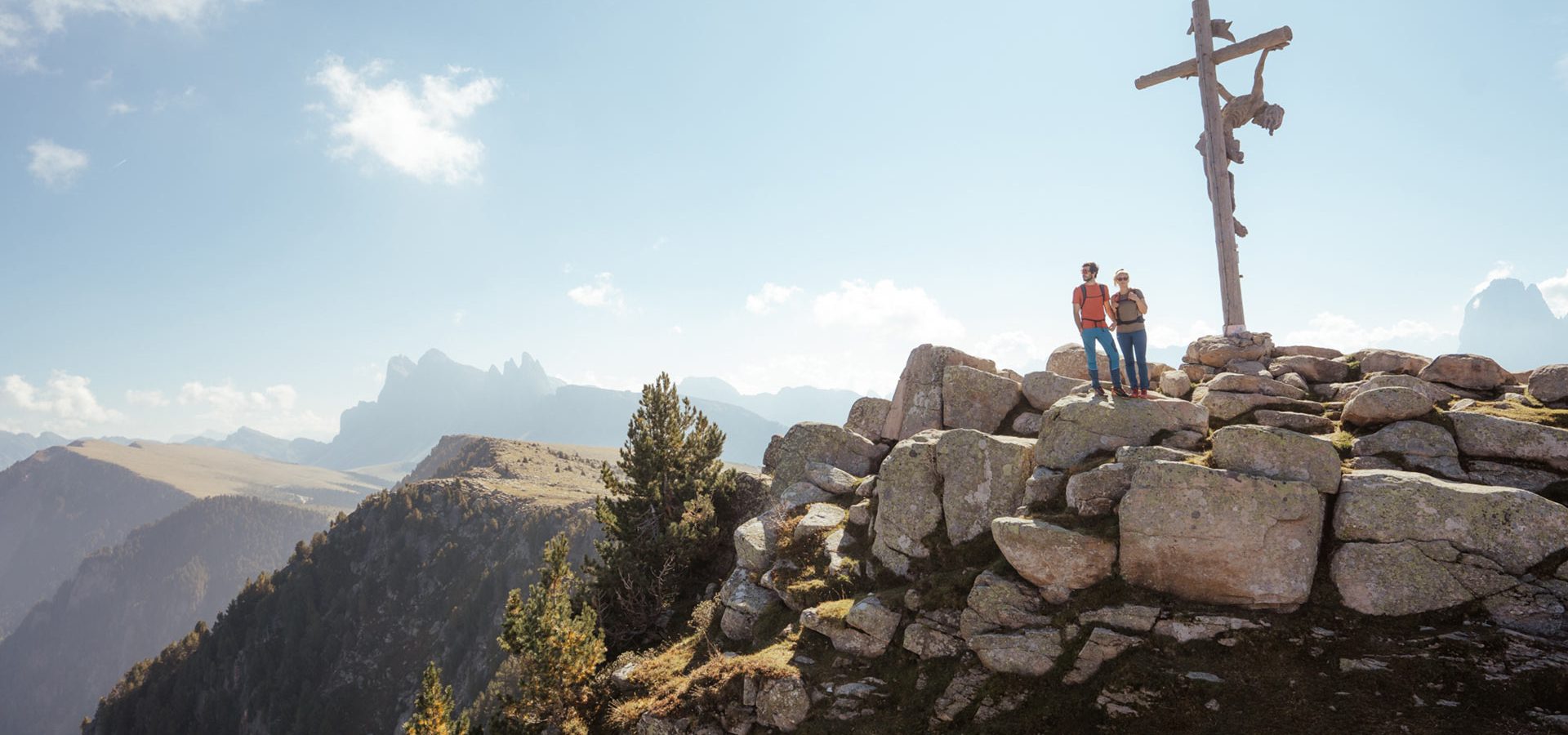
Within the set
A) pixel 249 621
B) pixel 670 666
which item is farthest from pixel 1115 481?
pixel 249 621

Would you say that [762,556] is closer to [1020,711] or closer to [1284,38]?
[1020,711]

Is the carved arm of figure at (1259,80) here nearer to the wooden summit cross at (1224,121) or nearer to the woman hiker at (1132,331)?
the wooden summit cross at (1224,121)

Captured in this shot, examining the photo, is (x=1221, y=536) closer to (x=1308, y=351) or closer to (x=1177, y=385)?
(x=1177, y=385)

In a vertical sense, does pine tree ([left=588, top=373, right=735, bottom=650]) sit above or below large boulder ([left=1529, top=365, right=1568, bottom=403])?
below

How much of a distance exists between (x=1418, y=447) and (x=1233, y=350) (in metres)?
8.38

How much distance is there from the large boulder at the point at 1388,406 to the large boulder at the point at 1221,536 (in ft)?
12.6

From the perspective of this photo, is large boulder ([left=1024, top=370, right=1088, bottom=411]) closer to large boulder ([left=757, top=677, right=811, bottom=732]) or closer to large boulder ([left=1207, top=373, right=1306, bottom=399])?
large boulder ([left=1207, top=373, right=1306, bottom=399])

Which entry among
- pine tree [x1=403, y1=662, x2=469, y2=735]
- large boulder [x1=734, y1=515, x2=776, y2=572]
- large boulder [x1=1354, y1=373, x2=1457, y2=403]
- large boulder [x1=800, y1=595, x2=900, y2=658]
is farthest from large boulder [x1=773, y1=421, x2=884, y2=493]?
large boulder [x1=1354, y1=373, x2=1457, y2=403]

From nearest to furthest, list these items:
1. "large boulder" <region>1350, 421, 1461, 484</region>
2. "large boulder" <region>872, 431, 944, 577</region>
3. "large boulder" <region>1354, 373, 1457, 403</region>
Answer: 1. "large boulder" <region>1350, 421, 1461, 484</region>
2. "large boulder" <region>1354, 373, 1457, 403</region>
3. "large boulder" <region>872, 431, 944, 577</region>

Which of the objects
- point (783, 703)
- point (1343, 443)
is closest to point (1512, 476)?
point (1343, 443)

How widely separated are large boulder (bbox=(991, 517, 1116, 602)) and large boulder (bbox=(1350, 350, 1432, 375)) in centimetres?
1208

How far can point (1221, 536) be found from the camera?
39.4 feet

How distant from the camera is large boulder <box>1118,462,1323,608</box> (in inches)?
458

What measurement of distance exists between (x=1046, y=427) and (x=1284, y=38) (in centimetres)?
1720
